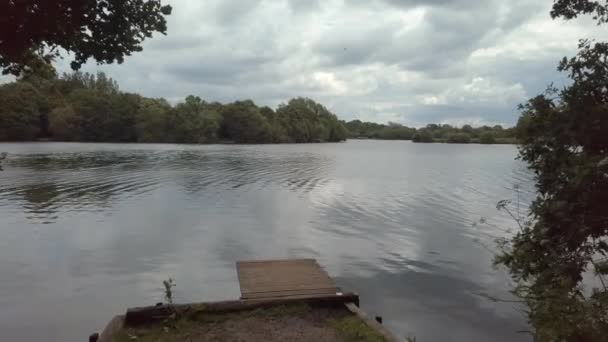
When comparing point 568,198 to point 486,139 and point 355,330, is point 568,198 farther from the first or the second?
point 486,139

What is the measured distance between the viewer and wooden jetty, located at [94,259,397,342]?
6.41 meters

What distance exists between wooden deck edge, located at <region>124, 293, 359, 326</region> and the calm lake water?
A: 1263 millimetres

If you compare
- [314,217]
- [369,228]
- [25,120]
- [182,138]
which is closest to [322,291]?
[369,228]

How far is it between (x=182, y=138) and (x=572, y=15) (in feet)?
304

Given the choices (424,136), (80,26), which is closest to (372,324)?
(80,26)

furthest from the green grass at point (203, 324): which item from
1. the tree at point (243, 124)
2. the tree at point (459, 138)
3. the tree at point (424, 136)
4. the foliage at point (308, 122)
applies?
the tree at point (424, 136)

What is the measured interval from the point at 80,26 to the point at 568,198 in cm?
679

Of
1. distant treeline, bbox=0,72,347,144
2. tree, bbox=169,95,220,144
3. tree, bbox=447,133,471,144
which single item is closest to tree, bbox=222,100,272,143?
distant treeline, bbox=0,72,347,144

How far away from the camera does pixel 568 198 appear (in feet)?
19.4

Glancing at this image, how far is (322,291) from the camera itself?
8.33 m

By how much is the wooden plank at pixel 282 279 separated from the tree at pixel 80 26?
4.99m

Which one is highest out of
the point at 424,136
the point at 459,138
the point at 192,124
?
the point at 192,124

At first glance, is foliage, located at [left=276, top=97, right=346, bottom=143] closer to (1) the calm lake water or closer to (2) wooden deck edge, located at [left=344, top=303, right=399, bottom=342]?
(1) the calm lake water

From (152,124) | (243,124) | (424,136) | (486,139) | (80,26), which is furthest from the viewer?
(424,136)
